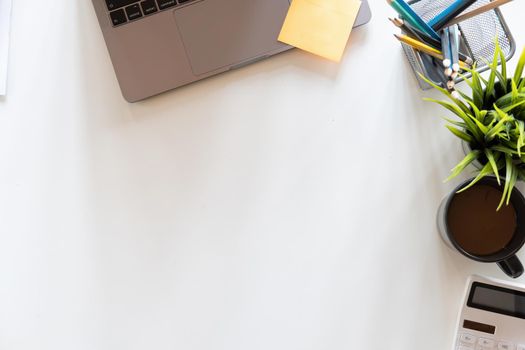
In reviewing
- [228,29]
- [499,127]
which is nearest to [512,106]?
[499,127]

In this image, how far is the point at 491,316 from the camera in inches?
23.2

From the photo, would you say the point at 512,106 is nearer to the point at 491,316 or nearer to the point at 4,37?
the point at 491,316

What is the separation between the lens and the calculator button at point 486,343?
59 centimetres

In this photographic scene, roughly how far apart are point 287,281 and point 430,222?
0.20 m

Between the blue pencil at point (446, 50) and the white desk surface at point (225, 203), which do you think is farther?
the white desk surface at point (225, 203)

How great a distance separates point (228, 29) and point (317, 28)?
116 mm

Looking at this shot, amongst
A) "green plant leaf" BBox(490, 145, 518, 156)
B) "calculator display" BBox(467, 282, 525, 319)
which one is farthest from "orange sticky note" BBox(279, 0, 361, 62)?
"calculator display" BBox(467, 282, 525, 319)

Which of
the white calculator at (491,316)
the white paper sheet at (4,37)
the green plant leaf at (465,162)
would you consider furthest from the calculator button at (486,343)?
the white paper sheet at (4,37)

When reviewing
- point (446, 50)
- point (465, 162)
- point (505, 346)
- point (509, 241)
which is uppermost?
point (446, 50)

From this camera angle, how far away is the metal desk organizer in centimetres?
59

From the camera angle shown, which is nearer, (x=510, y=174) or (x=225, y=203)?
(x=510, y=174)

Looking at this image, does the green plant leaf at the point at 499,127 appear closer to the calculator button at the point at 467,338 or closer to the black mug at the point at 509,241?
the black mug at the point at 509,241

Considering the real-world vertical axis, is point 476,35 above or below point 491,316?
above

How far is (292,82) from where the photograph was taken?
2.12 ft
